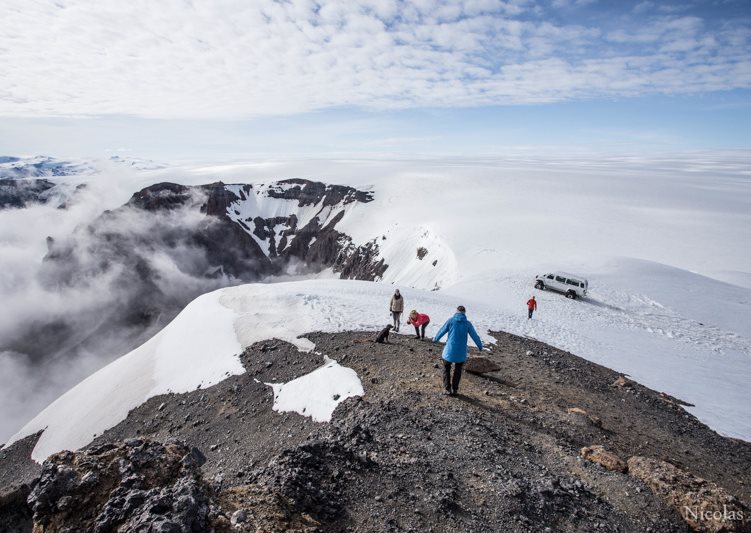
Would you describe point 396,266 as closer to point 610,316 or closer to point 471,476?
point 610,316

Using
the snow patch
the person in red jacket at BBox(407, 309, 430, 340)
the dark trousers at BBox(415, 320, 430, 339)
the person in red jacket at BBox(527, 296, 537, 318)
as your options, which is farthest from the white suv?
the snow patch

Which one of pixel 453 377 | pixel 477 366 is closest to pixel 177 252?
pixel 477 366

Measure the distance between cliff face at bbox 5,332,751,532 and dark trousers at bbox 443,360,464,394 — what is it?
1.04ft

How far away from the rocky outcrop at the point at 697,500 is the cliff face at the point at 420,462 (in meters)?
0.03

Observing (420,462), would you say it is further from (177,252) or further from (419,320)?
(177,252)

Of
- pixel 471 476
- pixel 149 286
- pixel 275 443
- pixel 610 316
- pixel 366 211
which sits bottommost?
pixel 149 286

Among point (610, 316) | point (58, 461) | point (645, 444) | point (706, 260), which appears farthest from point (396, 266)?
point (58, 461)

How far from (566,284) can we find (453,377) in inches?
894

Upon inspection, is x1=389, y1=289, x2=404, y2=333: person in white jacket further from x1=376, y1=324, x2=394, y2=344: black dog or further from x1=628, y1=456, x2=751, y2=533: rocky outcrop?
x1=628, y1=456, x2=751, y2=533: rocky outcrop

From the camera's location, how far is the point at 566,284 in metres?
29.4

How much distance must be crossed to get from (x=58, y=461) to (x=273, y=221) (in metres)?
153

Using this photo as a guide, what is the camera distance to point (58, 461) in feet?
17.4

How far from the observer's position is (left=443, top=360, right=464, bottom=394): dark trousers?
10.5 metres

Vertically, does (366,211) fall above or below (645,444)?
below
